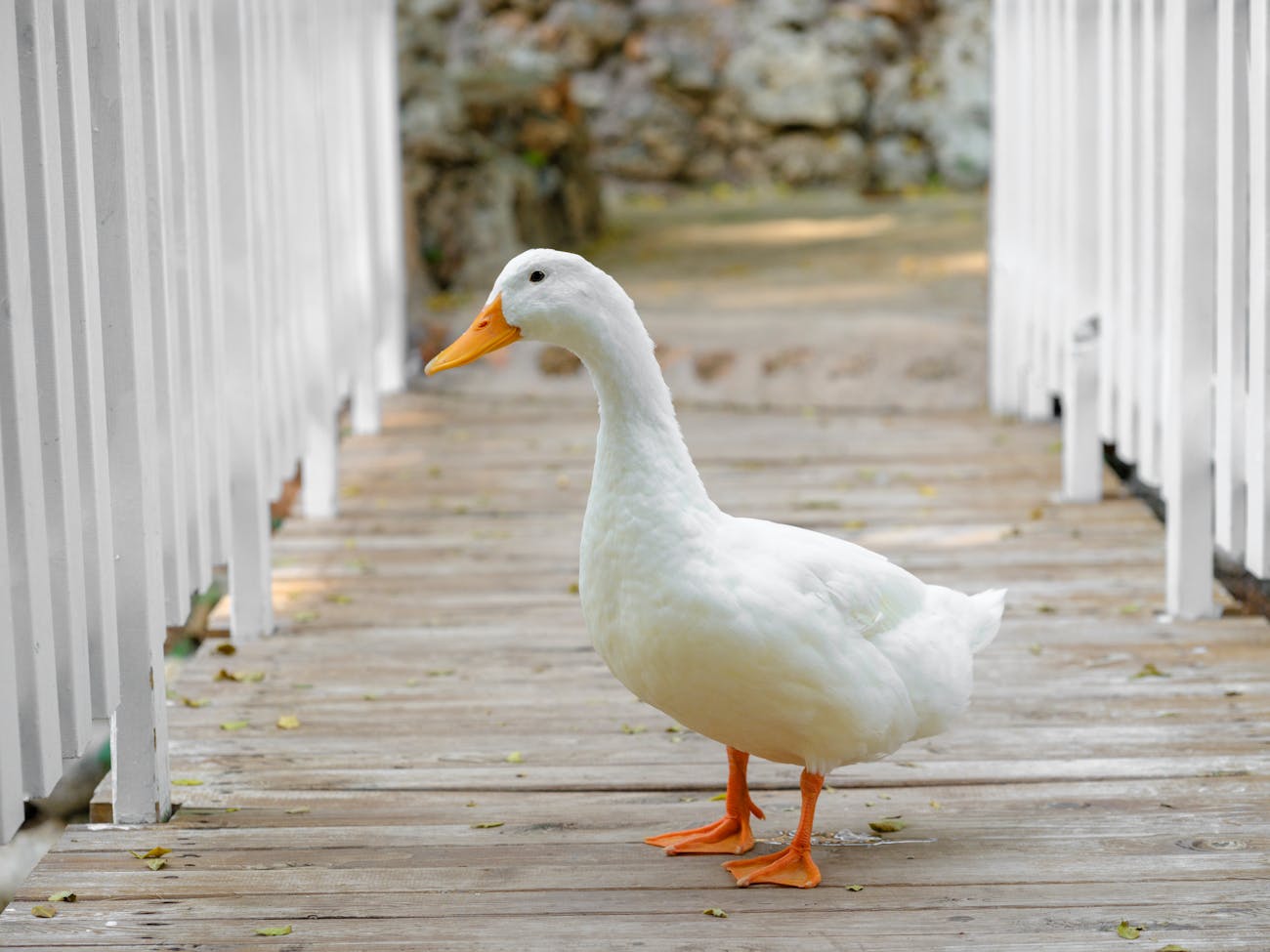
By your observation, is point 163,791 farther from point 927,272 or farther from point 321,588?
point 927,272

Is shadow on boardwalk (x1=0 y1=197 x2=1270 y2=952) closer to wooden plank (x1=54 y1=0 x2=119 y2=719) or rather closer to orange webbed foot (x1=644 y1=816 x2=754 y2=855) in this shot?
orange webbed foot (x1=644 y1=816 x2=754 y2=855)

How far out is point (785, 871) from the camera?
2754 millimetres

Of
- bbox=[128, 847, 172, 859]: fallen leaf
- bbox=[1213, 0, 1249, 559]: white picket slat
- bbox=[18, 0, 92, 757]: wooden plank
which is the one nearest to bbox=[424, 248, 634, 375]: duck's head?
bbox=[18, 0, 92, 757]: wooden plank

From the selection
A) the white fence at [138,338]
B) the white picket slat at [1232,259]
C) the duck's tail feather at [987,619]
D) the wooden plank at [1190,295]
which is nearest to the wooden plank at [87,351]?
the white fence at [138,338]

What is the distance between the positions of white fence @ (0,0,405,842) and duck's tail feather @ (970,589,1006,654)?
4.91 feet

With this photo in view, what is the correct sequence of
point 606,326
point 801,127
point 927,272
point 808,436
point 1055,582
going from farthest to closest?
point 801,127, point 927,272, point 808,436, point 1055,582, point 606,326

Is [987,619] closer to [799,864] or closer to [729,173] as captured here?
[799,864]

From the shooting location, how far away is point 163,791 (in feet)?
10.1

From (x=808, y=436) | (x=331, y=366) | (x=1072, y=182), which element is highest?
(x=1072, y=182)

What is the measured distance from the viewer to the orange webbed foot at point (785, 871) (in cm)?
274

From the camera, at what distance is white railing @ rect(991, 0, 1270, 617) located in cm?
389

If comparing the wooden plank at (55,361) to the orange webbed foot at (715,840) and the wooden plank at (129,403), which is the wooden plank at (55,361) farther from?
the orange webbed foot at (715,840)

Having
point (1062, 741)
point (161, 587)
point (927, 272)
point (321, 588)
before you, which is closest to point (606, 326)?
point (161, 587)

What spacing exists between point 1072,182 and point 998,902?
11.5 feet
